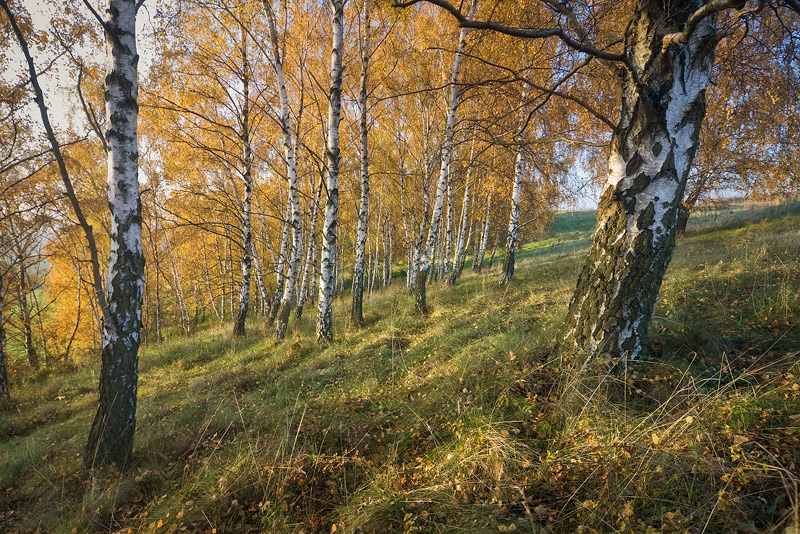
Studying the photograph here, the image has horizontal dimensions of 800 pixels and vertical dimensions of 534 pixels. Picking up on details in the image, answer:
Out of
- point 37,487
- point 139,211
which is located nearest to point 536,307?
point 139,211

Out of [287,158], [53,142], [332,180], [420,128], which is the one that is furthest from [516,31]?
[420,128]

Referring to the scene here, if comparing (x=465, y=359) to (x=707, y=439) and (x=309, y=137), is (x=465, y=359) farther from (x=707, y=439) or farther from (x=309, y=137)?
(x=309, y=137)

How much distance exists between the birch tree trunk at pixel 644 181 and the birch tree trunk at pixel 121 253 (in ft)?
15.8

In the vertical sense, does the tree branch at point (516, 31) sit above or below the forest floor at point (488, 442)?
above

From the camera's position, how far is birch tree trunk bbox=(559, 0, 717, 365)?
7.84 feet

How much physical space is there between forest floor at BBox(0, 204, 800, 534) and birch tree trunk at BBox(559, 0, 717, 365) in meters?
0.49

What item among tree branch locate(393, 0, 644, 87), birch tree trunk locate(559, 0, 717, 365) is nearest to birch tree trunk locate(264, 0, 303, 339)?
tree branch locate(393, 0, 644, 87)

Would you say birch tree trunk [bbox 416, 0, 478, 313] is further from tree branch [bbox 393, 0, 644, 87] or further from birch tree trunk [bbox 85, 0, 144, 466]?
birch tree trunk [bbox 85, 0, 144, 466]

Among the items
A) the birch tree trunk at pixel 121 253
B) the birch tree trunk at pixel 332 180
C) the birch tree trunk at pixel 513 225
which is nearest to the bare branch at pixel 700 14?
the birch tree trunk at pixel 121 253

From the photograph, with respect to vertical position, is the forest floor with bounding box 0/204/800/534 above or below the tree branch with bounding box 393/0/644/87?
below

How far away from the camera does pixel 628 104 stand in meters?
2.57

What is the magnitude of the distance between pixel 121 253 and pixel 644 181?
208 inches

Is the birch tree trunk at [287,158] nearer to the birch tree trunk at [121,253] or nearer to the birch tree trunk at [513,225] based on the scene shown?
the birch tree trunk at [121,253]

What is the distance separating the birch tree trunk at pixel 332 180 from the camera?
581cm
